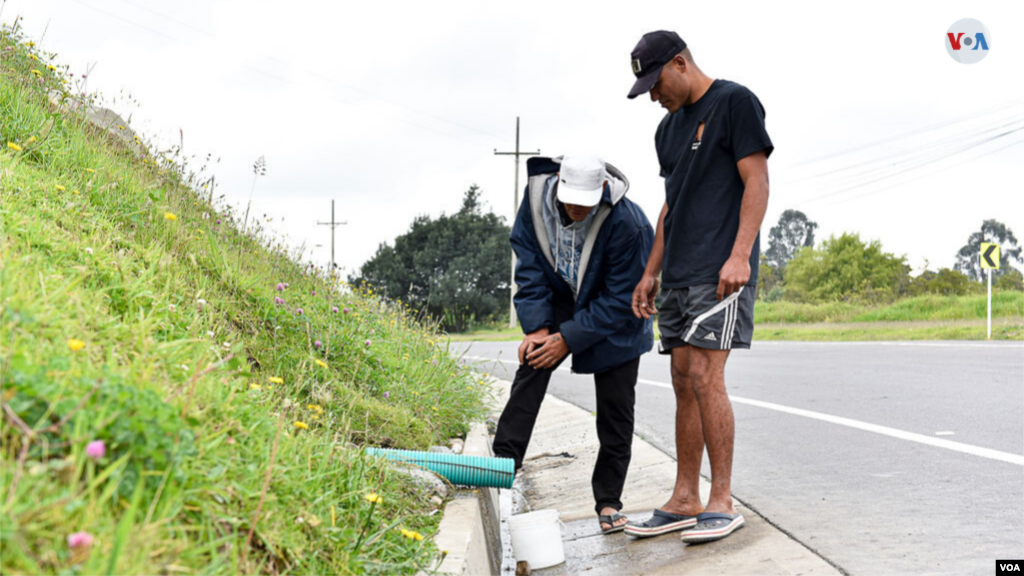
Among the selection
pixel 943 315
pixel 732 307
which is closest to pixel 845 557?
pixel 732 307

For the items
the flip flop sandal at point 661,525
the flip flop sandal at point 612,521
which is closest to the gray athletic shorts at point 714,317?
the flip flop sandal at point 661,525

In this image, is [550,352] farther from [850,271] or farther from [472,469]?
[850,271]

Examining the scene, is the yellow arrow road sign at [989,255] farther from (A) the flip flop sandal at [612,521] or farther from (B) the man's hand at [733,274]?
(B) the man's hand at [733,274]

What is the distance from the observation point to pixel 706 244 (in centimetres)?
371

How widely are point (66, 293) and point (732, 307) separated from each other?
99.7 inches

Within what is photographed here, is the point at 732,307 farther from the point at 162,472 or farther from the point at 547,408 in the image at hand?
the point at 547,408

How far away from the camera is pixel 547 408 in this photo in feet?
28.3

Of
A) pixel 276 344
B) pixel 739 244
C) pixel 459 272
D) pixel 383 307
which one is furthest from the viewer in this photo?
pixel 459 272

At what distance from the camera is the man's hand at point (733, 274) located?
354 cm

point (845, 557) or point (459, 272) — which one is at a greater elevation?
point (459, 272)

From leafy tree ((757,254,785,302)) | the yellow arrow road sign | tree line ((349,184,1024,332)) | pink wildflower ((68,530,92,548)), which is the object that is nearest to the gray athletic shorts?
pink wildflower ((68,530,92,548))

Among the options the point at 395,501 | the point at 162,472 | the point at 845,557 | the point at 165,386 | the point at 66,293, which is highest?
the point at 66,293

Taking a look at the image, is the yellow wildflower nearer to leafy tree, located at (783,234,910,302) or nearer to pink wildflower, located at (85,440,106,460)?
pink wildflower, located at (85,440,106,460)

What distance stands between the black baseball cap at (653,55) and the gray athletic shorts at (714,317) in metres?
0.92
